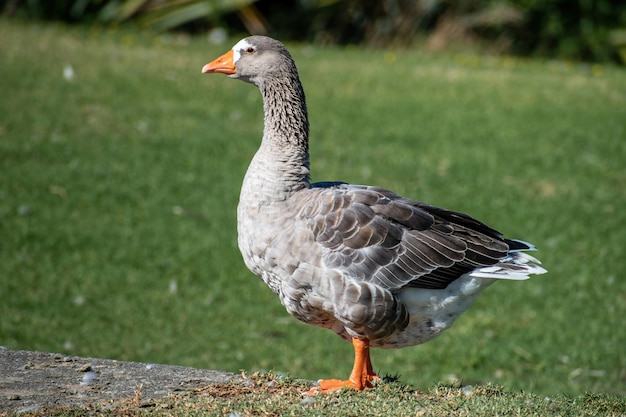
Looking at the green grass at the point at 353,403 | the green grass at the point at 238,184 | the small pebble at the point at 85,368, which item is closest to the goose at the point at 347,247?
the green grass at the point at 353,403

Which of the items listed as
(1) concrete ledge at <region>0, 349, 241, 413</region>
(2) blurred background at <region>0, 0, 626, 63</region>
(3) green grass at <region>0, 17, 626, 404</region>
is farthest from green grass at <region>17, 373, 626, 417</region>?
(2) blurred background at <region>0, 0, 626, 63</region>

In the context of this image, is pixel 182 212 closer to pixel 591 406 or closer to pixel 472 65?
pixel 591 406

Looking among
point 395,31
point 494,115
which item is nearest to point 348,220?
point 494,115

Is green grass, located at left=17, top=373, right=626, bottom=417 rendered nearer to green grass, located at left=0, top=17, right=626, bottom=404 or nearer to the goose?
the goose

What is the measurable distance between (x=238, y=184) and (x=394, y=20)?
273 inches

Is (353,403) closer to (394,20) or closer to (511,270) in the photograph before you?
(511,270)

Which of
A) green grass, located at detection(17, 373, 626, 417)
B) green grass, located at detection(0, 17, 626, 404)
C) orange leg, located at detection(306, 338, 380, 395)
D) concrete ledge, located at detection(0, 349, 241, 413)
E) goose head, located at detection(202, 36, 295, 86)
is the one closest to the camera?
green grass, located at detection(17, 373, 626, 417)

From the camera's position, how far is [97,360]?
16.5 feet

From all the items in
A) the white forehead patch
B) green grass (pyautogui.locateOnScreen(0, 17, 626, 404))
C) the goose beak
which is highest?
the white forehead patch

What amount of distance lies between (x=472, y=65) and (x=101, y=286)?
870 cm

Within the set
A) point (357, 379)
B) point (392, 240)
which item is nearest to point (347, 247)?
point (392, 240)

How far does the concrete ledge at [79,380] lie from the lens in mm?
4340

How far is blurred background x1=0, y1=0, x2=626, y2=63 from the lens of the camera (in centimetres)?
1473

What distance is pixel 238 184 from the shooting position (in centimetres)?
1012
